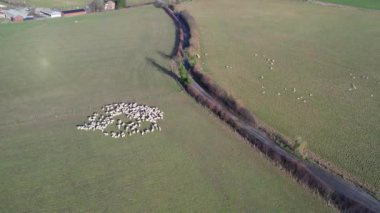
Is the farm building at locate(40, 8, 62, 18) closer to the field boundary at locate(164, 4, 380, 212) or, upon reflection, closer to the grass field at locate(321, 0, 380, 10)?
the field boundary at locate(164, 4, 380, 212)

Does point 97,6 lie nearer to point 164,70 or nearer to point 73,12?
point 73,12

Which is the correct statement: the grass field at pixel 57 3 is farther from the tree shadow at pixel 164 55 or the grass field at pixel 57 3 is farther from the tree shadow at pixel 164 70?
the tree shadow at pixel 164 70

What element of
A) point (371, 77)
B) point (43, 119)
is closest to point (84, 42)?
point (43, 119)

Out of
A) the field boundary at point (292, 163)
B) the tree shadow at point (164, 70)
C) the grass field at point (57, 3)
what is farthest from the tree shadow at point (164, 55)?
the grass field at point (57, 3)

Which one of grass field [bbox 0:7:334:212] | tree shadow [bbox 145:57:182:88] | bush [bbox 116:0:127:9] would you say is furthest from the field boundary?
bush [bbox 116:0:127:9]

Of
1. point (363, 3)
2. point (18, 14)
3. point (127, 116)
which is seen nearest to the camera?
point (127, 116)

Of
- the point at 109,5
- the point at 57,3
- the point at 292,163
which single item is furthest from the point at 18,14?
the point at 292,163
